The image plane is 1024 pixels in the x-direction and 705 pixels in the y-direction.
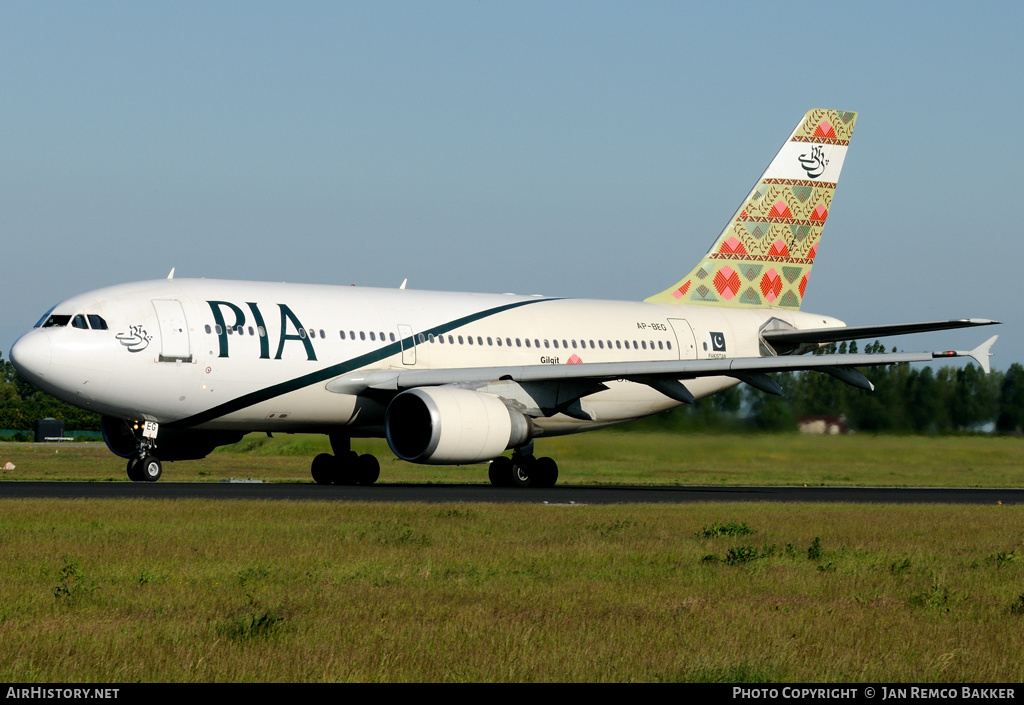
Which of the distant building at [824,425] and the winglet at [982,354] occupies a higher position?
the winglet at [982,354]

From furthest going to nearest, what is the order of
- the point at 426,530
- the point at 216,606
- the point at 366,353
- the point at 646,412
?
the point at 646,412 < the point at 366,353 < the point at 426,530 < the point at 216,606

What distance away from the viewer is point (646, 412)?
29422mm

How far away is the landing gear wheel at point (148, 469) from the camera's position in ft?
76.9

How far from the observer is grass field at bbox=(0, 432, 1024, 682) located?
24.0ft

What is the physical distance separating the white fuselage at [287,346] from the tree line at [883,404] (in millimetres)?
1773

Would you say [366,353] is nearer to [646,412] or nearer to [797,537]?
[646,412]

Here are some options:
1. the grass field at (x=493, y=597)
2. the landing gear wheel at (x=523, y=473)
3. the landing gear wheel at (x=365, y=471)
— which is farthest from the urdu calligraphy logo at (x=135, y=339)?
the landing gear wheel at (x=523, y=473)

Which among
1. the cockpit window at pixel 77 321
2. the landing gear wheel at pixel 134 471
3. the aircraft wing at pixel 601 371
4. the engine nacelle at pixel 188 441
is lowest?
the landing gear wheel at pixel 134 471

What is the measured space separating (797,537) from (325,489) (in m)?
10.3

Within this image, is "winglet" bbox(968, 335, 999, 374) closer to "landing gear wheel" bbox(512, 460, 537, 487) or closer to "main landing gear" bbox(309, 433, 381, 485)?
"landing gear wheel" bbox(512, 460, 537, 487)

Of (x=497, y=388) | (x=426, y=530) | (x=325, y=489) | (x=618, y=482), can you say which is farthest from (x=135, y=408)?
(x=618, y=482)

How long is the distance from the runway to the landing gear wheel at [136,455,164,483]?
0.18 meters

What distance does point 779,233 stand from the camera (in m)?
32.8

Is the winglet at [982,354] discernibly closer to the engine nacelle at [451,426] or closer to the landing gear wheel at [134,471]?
the engine nacelle at [451,426]
